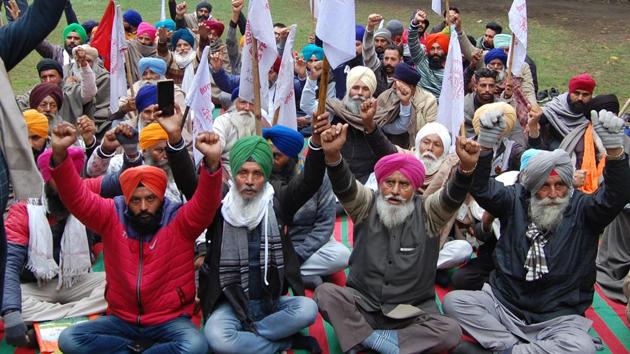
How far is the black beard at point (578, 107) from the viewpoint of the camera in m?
7.47

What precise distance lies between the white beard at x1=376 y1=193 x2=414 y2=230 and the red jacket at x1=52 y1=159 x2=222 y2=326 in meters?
1.02

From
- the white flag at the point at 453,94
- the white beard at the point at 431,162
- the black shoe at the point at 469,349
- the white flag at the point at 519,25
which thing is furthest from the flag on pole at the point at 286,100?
the black shoe at the point at 469,349

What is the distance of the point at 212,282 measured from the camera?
4832mm

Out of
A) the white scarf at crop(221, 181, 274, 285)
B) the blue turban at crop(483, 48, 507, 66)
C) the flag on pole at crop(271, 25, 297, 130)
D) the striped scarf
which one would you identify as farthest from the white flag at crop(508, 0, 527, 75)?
the white scarf at crop(221, 181, 274, 285)

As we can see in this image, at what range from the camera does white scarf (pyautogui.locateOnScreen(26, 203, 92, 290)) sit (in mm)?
5125

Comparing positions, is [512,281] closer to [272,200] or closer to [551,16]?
[272,200]

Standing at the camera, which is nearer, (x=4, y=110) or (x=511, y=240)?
(x=4, y=110)

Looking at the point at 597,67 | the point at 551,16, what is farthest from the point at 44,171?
the point at 551,16

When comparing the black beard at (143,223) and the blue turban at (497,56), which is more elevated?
the blue turban at (497,56)

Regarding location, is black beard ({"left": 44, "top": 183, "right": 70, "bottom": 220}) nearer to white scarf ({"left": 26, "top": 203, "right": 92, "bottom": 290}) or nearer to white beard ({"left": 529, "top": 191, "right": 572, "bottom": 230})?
white scarf ({"left": 26, "top": 203, "right": 92, "bottom": 290})

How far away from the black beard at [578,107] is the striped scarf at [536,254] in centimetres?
294

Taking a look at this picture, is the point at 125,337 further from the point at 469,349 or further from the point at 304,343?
the point at 469,349

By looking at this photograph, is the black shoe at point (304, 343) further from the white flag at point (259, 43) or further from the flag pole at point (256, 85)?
the white flag at point (259, 43)

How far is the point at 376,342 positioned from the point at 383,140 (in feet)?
4.76
